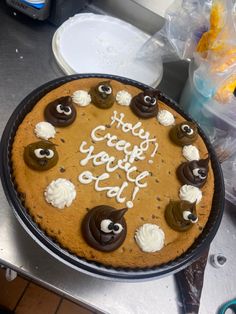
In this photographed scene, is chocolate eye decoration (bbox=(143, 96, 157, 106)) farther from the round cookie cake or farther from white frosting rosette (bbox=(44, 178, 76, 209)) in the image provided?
white frosting rosette (bbox=(44, 178, 76, 209))

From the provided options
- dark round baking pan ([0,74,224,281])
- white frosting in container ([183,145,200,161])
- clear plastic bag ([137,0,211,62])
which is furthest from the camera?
clear plastic bag ([137,0,211,62])

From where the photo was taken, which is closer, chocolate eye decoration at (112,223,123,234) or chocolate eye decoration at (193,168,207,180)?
chocolate eye decoration at (112,223,123,234)

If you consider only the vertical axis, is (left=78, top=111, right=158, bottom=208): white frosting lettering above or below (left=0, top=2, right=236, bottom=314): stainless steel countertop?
above

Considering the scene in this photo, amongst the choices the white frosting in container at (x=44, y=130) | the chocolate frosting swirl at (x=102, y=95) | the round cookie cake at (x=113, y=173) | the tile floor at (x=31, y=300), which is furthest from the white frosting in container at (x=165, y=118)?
the tile floor at (x=31, y=300)

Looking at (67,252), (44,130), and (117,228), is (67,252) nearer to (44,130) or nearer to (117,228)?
(117,228)

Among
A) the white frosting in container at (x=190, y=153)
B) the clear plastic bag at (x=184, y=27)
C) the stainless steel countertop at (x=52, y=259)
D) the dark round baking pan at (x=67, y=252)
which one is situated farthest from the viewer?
the clear plastic bag at (x=184, y=27)

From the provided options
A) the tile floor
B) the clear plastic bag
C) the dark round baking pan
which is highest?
the clear plastic bag

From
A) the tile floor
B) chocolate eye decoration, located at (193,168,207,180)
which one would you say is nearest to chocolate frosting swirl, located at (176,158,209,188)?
chocolate eye decoration, located at (193,168,207,180)

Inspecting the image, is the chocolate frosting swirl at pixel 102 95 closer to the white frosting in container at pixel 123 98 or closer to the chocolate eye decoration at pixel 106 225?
the white frosting in container at pixel 123 98
